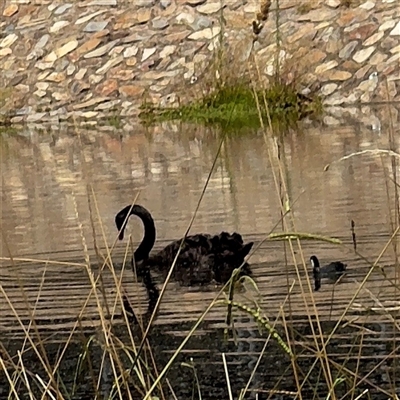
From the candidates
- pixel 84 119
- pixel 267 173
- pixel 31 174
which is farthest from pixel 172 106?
pixel 267 173

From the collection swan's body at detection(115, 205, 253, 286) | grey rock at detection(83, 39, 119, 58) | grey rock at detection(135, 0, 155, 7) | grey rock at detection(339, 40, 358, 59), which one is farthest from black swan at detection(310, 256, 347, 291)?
grey rock at detection(135, 0, 155, 7)

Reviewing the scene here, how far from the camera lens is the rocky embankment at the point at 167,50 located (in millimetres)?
17297

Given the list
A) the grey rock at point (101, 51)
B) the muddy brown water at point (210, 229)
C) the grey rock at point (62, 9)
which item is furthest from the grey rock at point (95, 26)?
the muddy brown water at point (210, 229)

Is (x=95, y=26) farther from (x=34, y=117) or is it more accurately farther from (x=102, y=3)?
(x=34, y=117)

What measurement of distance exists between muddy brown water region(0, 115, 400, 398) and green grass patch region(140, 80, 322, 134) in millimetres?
1082

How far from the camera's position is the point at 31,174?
1102cm

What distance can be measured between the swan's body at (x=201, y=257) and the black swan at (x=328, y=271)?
376 mm

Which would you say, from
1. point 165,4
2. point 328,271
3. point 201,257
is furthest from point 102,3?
point 328,271

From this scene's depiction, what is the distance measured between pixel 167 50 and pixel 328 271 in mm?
12968

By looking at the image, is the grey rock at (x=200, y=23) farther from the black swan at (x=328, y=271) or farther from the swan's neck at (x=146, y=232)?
the black swan at (x=328, y=271)

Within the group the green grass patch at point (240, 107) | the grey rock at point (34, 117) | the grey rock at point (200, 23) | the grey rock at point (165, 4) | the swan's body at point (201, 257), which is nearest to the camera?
A: the swan's body at point (201, 257)

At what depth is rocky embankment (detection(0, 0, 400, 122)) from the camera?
17.3 meters

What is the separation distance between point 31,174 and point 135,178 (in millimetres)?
1227

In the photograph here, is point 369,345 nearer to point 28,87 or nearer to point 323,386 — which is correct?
point 323,386
